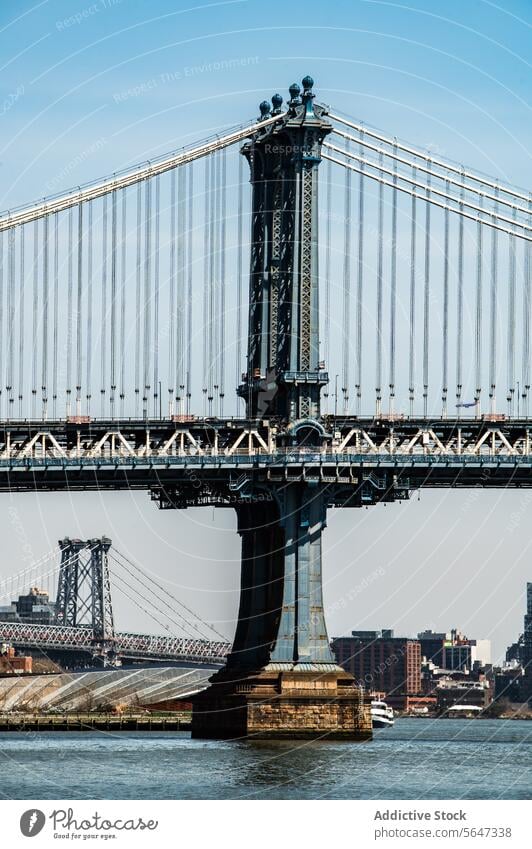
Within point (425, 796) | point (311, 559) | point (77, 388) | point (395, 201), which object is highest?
point (395, 201)

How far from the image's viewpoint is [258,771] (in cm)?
9900

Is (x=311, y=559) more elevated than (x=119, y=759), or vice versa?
(x=311, y=559)

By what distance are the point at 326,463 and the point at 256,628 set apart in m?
11.3

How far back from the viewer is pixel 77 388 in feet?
388

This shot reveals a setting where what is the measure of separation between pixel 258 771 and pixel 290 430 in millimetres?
28096
